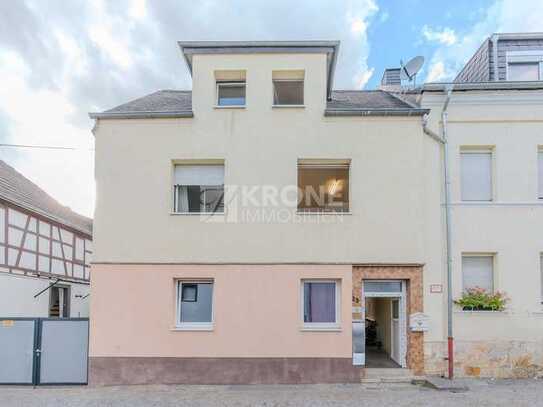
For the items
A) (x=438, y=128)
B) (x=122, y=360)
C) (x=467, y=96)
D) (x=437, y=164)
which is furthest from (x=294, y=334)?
(x=467, y=96)

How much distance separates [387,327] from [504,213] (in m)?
4.23

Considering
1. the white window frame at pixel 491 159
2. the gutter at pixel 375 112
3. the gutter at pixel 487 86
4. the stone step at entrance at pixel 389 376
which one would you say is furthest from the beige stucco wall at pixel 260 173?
the stone step at entrance at pixel 389 376

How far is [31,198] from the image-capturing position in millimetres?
15500

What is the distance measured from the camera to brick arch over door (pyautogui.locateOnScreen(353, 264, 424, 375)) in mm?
9758

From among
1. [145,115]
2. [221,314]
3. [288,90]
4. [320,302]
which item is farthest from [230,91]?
[320,302]

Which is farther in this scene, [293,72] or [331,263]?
[293,72]

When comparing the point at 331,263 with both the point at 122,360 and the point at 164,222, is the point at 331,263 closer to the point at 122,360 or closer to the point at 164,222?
the point at 164,222

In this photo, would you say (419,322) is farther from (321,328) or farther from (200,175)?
(200,175)

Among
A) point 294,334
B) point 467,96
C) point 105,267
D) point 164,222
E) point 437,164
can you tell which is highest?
point 467,96

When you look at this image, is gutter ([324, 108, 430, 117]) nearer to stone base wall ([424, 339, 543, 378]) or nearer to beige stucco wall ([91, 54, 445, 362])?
beige stucco wall ([91, 54, 445, 362])

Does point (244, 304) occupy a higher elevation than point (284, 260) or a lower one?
lower

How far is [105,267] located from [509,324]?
971 centimetres

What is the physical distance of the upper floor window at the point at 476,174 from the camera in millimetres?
10430

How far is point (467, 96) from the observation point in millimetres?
10398
